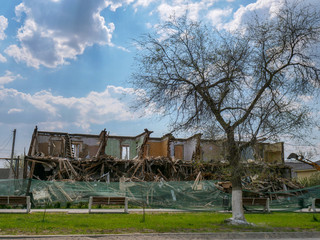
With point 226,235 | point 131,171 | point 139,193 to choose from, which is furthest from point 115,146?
point 226,235

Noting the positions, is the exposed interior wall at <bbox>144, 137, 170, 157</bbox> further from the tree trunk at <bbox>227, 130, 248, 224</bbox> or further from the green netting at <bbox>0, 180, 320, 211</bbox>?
the tree trunk at <bbox>227, 130, 248, 224</bbox>

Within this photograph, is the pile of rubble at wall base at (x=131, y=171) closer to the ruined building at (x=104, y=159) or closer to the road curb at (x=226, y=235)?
the ruined building at (x=104, y=159)

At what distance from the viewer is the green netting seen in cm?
2019

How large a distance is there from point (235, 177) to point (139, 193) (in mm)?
8642

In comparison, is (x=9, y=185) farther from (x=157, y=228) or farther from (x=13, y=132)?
(x=13, y=132)

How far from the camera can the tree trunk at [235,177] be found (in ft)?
43.0

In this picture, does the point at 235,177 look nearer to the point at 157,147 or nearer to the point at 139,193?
the point at 139,193

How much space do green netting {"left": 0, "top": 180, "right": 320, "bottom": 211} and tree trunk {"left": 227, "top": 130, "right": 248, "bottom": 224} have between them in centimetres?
686

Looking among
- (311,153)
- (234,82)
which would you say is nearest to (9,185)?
(234,82)

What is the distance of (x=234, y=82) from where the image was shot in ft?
48.4

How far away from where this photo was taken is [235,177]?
13.6m

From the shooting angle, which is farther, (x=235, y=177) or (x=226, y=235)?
(x=235, y=177)

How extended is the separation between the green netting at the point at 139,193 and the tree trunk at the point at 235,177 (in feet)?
22.5

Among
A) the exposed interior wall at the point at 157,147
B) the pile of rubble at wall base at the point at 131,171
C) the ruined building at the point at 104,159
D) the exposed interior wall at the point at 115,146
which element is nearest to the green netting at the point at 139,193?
the ruined building at the point at 104,159
